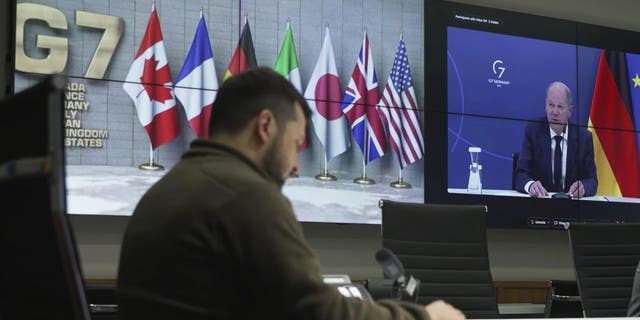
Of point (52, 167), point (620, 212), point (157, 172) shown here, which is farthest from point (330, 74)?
point (52, 167)

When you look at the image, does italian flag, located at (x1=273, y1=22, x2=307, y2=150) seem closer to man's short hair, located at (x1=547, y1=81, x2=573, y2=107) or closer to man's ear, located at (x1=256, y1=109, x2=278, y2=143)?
man's short hair, located at (x1=547, y1=81, x2=573, y2=107)

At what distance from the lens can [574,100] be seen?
517cm

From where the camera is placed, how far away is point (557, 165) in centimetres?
505

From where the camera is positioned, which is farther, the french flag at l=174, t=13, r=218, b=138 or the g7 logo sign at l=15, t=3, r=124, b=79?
the french flag at l=174, t=13, r=218, b=138

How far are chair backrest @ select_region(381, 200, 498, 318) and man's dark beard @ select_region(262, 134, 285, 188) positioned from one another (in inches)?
72.7

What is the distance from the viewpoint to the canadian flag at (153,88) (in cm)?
405

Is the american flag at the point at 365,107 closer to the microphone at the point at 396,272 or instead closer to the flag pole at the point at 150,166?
the flag pole at the point at 150,166

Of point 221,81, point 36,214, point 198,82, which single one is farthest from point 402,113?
point 36,214

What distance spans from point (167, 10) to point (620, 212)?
3.33 m

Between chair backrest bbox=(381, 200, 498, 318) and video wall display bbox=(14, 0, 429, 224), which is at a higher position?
video wall display bbox=(14, 0, 429, 224)

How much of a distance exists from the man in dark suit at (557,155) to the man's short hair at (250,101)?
365 cm

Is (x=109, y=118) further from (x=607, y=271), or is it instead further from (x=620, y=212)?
(x=620, y=212)

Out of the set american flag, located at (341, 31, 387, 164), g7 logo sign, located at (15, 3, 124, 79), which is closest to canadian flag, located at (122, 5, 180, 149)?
g7 logo sign, located at (15, 3, 124, 79)

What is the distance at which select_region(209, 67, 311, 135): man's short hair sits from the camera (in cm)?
154
